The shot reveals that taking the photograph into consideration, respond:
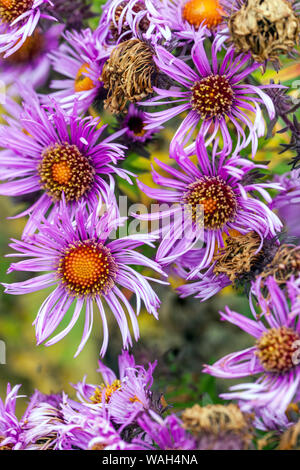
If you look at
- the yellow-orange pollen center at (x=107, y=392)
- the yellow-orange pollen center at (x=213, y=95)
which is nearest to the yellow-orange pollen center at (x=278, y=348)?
the yellow-orange pollen center at (x=107, y=392)

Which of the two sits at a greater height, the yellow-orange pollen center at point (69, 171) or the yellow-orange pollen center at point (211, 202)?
the yellow-orange pollen center at point (69, 171)

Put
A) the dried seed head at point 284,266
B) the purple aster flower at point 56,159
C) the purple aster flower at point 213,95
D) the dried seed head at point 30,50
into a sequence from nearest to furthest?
1. the dried seed head at point 284,266
2. the purple aster flower at point 213,95
3. the purple aster flower at point 56,159
4. the dried seed head at point 30,50

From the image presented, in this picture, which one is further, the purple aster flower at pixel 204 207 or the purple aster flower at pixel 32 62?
the purple aster flower at pixel 32 62

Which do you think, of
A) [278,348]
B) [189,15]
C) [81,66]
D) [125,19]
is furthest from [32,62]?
[278,348]

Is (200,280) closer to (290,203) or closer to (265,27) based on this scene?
(290,203)

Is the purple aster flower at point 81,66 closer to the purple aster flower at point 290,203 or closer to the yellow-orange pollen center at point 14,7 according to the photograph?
the yellow-orange pollen center at point 14,7

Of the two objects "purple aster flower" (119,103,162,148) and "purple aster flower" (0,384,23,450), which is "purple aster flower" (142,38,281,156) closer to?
"purple aster flower" (119,103,162,148)

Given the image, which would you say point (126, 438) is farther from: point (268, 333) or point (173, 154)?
point (173, 154)
